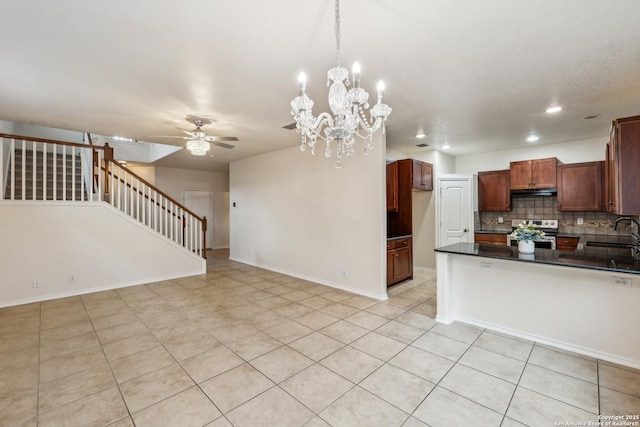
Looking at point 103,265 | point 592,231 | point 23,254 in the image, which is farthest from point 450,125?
point 23,254

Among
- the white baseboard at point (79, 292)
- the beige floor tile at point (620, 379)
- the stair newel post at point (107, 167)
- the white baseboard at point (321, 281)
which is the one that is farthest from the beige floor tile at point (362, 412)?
the stair newel post at point (107, 167)

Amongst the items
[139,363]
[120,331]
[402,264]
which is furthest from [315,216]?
[139,363]

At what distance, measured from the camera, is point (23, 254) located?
432cm

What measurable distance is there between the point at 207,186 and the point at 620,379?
10024 millimetres

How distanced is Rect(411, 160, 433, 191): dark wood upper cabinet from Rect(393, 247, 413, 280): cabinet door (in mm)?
1285

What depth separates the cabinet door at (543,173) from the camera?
5305 millimetres

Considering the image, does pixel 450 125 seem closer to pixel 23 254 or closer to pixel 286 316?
pixel 286 316

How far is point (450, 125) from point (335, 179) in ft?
6.67

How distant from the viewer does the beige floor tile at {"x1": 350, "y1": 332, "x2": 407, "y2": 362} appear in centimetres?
278

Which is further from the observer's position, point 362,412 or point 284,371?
point 284,371

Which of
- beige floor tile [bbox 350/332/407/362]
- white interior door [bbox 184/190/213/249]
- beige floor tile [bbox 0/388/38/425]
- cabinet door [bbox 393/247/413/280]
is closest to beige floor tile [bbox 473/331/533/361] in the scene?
beige floor tile [bbox 350/332/407/362]

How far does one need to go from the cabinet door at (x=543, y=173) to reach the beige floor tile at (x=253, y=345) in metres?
5.61

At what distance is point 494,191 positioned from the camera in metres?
6.05

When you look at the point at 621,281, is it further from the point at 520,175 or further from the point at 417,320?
the point at 520,175
